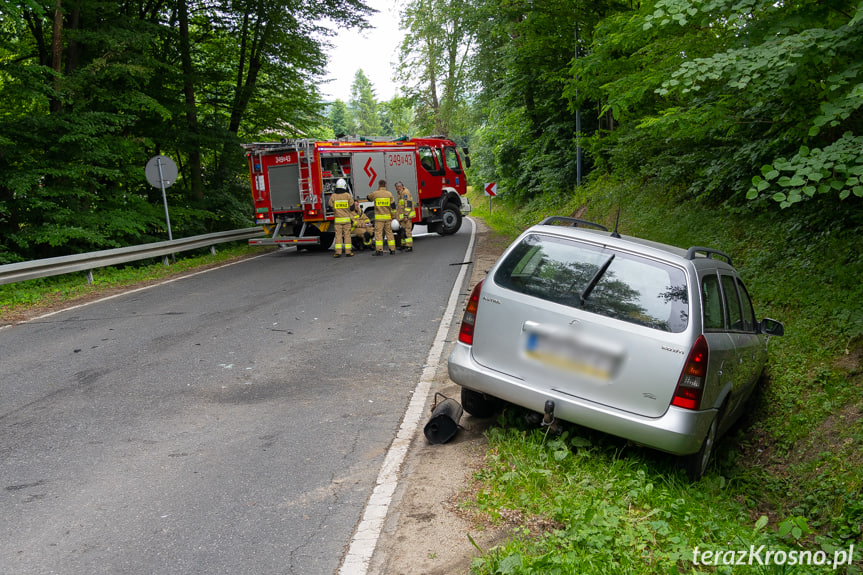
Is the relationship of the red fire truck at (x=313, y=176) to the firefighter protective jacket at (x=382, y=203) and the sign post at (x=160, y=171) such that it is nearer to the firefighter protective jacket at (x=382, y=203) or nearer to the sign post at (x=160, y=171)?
the firefighter protective jacket at (x=382, y=203)

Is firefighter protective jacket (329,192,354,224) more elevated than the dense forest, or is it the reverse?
the dense forest

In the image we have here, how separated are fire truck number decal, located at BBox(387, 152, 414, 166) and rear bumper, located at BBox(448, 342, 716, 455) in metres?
16.5

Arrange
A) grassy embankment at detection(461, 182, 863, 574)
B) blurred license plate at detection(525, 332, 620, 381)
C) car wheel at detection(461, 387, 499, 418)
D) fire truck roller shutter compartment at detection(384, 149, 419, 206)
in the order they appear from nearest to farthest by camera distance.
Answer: grassy embankment at detection(461, 182, 863, 574)
blurred license plate at detection(525, 332, 620, 381)
car wheel at detection(461, 387, 499, 418)
fire truck roller shutter compartment at detection(384, 149, 419, 206)

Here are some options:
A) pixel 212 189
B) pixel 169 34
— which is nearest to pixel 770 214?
pixel 169 34

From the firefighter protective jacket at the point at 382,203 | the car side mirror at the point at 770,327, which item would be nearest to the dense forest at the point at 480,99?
the car side mirror at the point at 770,327

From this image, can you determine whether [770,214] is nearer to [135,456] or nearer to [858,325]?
[858,325]

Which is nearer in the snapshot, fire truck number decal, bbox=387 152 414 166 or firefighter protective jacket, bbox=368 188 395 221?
firefighter protective jacket, bbox=368 188 395 221

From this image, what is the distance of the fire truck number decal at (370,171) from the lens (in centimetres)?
1972

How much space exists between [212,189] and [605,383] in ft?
64.8

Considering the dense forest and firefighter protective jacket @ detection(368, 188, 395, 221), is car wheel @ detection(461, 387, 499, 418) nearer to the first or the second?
the dense forest

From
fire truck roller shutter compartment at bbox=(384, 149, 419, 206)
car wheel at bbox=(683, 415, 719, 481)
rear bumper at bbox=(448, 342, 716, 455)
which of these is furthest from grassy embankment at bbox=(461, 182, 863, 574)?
fire truck roller shutter compartment at bbox=(384, 149, 419, 206)

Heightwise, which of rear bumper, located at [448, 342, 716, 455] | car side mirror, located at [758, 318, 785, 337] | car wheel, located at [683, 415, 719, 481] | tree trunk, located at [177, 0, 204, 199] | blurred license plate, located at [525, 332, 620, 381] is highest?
tree trunk, located at [177, 0, 204, 199]

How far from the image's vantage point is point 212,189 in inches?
856

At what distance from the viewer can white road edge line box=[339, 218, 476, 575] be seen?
10.7 feet
